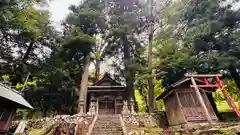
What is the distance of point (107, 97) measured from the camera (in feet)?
61.7

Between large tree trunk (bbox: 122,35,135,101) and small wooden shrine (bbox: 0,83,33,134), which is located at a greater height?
large tree trunk (bbox: 122,35,135,101)

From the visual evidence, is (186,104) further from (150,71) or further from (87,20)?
(87,20)

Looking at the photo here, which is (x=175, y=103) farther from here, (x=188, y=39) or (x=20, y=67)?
(x=20, y=67)

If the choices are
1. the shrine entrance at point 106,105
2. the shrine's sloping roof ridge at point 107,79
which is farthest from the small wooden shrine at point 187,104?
the shrine's sloping roof ridge at point 107,79

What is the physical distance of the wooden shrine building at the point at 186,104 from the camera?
11078 millimetres

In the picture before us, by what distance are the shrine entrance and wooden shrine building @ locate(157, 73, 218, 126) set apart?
7.79 meters

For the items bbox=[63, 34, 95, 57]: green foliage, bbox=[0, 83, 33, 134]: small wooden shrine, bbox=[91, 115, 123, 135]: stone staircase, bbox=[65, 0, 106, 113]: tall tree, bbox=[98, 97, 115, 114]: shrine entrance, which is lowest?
bbox=[91, 115, 123, 135]: stone staircase

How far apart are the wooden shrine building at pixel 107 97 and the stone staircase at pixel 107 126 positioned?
5.31m

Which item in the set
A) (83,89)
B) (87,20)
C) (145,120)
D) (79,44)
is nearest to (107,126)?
(145,120)

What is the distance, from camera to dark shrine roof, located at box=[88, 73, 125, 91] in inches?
735

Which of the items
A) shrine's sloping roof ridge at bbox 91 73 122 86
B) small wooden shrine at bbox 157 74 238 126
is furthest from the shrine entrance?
small wooden shrine at bbox 157 74 238 126

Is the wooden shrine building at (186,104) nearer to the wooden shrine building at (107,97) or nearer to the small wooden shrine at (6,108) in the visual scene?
the wooden shrine building at (107,97)

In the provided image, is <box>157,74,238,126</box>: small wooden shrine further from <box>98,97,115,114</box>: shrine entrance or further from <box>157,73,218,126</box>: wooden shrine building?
<box>98,97,115,114</box>: shrine entrance

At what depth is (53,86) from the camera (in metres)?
19.0
